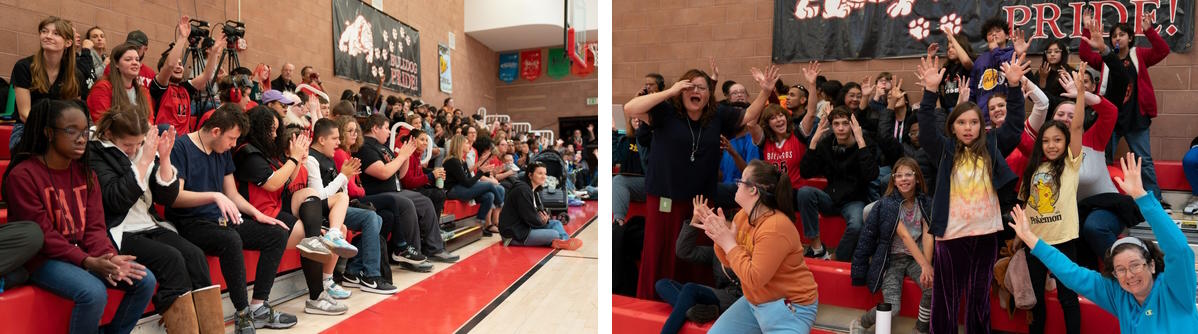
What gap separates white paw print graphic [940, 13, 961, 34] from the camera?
2.17 metres

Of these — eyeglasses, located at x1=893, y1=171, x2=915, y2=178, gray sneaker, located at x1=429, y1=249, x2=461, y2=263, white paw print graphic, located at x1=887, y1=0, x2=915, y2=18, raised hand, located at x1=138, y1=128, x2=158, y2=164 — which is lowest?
gray sneaker, located at x1=429, y1=249, x2=461, y2=263

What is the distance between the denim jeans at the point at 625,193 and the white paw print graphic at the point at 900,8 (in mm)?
1124

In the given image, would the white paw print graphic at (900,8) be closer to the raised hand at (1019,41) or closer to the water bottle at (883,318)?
the raised hand at (1019,41)

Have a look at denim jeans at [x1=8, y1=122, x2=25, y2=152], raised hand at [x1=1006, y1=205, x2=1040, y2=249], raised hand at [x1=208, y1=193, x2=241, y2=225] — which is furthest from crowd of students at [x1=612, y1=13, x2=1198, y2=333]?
denim jeans at [x1=8, y1=122, x2=25, y2=152]

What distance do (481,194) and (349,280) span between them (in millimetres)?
826

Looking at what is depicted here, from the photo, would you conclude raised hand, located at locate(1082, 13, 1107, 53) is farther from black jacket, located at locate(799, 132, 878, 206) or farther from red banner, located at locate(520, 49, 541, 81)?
red banner, located at locate(520, 49, 541, 81)

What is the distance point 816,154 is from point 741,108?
1.08ft

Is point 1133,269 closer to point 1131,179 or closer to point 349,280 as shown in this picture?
point 1131,179

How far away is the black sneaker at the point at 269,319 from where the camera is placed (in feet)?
8.14

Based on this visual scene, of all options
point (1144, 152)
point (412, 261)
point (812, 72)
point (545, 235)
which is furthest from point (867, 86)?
point (412, 261)

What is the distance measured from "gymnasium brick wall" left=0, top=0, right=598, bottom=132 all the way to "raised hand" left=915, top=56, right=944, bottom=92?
1.39 meters

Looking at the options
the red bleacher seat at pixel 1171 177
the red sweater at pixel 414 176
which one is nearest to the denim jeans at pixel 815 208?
the red bleacher seat at pixel 1171 177

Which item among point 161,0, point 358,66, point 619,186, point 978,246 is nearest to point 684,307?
point 619,186

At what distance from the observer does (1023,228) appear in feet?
6.10
